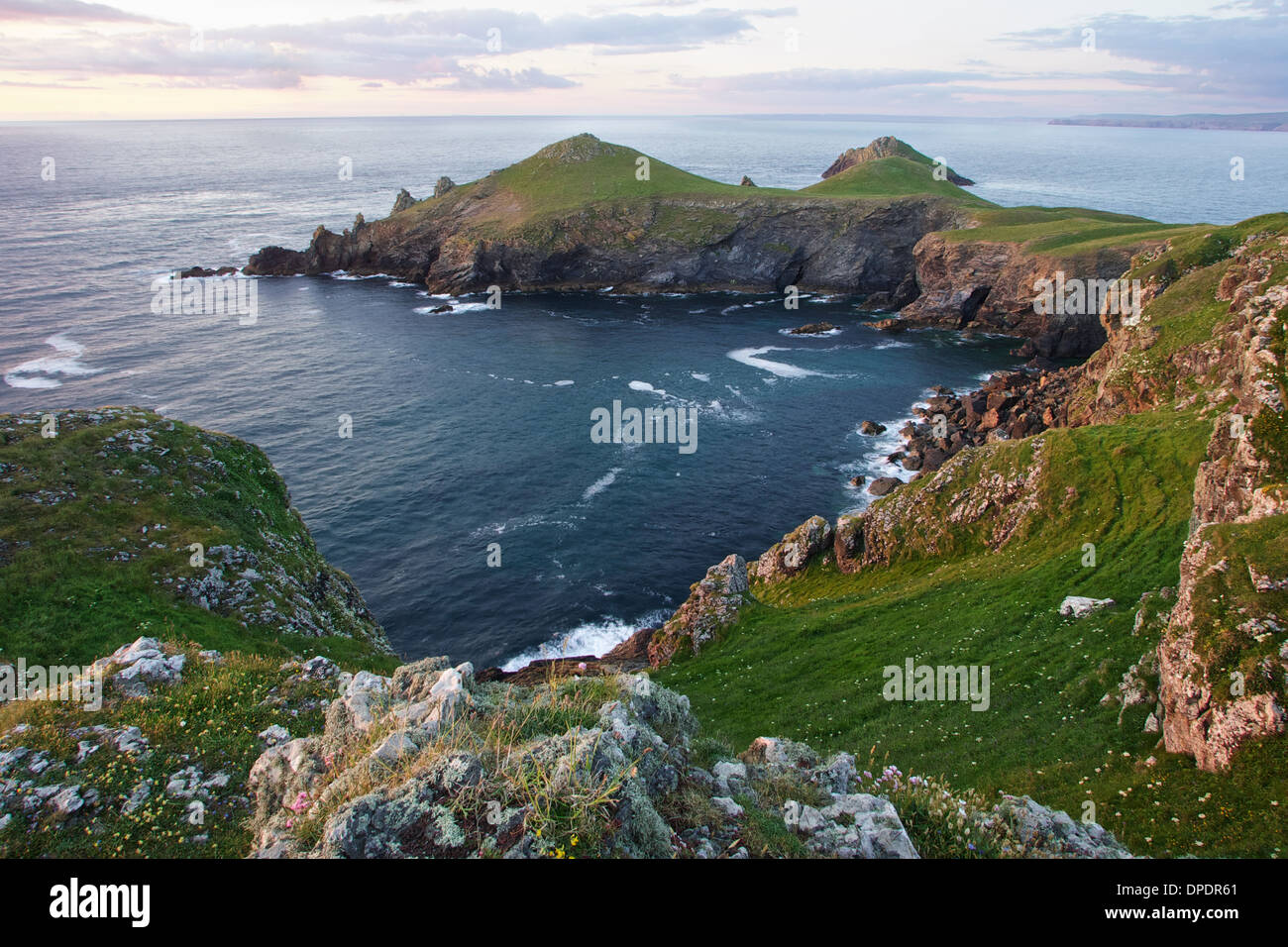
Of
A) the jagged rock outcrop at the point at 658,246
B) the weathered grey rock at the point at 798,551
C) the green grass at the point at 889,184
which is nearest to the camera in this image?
the weathered grey rock at the point at 798,551

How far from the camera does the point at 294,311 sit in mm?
118000

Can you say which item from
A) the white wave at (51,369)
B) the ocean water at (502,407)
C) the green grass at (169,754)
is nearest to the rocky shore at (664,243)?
the ocean water at (502,407)

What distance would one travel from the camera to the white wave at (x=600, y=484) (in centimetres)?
6325

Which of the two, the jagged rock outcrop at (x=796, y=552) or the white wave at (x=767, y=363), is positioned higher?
the white wave at (x=767, y=363)

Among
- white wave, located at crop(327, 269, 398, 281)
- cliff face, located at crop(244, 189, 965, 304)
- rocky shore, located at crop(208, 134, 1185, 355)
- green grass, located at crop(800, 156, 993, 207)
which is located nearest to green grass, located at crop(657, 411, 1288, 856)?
rocky shore, located at crop(208, 134, 1185, 355)

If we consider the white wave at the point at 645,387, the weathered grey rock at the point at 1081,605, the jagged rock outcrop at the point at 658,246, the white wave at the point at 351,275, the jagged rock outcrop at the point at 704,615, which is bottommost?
the jagged rock outcrop at the point at 704,615

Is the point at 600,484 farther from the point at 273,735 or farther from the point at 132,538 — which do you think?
the point at 273,735

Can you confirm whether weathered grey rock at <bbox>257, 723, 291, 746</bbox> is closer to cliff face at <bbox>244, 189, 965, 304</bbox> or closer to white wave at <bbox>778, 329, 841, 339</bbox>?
white wave at <bbox>778, 329, 841, 339</bbox>

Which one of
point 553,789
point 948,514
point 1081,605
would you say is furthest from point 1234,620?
point 948,514

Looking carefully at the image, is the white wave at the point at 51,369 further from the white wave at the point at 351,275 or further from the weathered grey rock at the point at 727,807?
the weathered grey rock at the point at 727,807

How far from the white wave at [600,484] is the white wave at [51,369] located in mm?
64513

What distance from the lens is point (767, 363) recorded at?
324 ft

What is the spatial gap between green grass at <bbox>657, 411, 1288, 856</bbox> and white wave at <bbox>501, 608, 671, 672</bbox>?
30.0ft

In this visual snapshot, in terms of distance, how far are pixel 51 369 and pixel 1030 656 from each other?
106m
